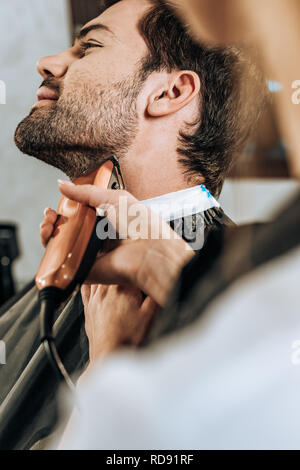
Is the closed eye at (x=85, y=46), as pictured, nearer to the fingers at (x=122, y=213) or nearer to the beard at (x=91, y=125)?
the beard at (x=91, y=125)

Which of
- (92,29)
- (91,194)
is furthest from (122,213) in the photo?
(92,29)

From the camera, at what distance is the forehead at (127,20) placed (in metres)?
0.53

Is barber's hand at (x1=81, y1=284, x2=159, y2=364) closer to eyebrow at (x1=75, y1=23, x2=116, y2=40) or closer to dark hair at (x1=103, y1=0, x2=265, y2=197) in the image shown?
dark hair at (x1=103, y1=0, x2=265, y2=197)

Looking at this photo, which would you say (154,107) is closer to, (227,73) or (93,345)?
(227,73)

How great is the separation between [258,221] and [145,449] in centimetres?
24

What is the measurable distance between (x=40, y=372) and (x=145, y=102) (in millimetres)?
386

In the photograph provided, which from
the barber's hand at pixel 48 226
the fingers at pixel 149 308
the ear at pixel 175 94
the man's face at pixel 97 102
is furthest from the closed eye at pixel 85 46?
the fingers at pixel 149 308

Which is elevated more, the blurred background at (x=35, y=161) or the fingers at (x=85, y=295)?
the blurred background at (x=35, y=161)

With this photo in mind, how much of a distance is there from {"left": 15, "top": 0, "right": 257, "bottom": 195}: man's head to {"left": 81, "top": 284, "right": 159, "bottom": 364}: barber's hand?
0.15m

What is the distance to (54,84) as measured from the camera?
1.86 feet

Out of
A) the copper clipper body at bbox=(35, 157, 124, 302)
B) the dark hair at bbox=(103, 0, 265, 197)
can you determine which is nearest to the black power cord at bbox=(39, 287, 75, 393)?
the copper clipper body at bbox=(35, 157, 124, 302)

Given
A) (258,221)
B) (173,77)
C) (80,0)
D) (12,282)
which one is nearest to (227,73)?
(173,77)

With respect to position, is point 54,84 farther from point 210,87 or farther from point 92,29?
point 210,87
